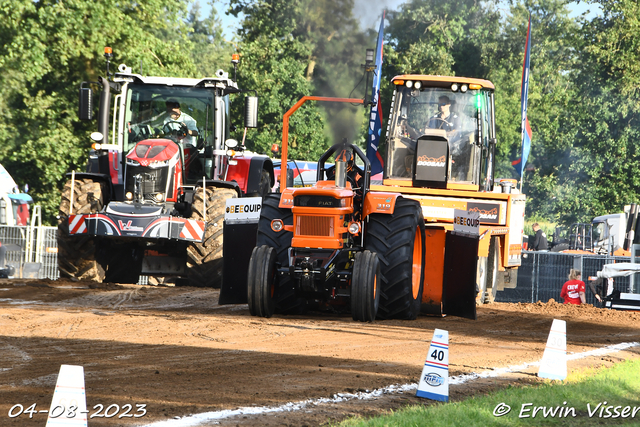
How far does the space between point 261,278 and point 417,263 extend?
7.55ft

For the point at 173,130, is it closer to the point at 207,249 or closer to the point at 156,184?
the point at 156,184

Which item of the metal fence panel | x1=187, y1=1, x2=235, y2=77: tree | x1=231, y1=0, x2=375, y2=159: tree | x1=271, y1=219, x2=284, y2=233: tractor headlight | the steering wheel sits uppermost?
x1=187, y1=1, x2=235, y2=77: tree

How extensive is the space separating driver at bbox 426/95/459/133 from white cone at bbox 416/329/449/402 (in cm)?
812

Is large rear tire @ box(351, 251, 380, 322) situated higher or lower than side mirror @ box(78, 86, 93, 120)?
lower

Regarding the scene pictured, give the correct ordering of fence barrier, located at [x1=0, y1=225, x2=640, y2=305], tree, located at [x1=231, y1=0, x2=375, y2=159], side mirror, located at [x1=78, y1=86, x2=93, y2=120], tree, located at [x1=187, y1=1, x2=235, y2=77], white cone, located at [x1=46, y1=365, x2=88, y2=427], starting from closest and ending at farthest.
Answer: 1. white cone, located at [x1=46, y1=365, x2=88, y2=427]
2. side mirror, located at [x1=78, y1=86, x2=93, y2=120]
3. tree, located at [x1=231, y1=0, x2=375, y2=159]
4. fence barrier, located at [x1=0, y1=225, x2=640, y2=305]
5. tree, located at [x1=187, y1=1, x2=235, y2=77]

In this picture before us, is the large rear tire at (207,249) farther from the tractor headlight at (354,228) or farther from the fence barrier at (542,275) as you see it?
the fence barrier at (542,275)

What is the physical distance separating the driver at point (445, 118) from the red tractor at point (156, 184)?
9.78ft

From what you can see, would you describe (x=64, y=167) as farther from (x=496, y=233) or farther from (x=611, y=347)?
(x=611, y=347)

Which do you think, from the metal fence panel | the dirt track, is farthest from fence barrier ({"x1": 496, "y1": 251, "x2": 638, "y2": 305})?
the metal fence panel

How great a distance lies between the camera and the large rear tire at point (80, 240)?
13.1 metres

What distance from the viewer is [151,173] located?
13156mm

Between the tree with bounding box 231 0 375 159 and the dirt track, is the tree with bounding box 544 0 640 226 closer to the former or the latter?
the tree with bounding box 231 0 375 159

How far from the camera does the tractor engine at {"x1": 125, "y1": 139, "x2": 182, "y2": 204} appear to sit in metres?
13.1

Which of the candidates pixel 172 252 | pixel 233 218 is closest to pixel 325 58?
pixel 172 252
